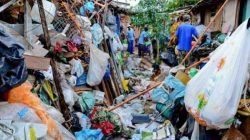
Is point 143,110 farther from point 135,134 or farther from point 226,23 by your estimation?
point 226,23

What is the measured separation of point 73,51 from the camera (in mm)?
5176

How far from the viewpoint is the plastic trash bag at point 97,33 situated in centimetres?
623

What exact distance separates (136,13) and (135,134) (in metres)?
8.49

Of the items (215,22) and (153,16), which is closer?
(215,22)

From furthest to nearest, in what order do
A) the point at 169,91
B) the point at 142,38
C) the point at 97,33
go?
the point at 142,38 < the point at 97,33 < the point at 169,91

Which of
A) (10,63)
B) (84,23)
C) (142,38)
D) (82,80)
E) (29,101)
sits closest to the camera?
(10,63)

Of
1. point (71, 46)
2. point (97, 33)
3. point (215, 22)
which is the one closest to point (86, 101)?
point (71, 46)

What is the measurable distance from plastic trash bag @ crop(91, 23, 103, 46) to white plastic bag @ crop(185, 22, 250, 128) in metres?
3.42

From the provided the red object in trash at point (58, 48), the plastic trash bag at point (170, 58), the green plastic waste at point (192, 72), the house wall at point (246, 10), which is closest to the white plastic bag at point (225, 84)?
the green plastic waste at point (192, 72)

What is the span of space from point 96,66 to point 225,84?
9.93 ft

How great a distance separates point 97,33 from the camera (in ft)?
20.8

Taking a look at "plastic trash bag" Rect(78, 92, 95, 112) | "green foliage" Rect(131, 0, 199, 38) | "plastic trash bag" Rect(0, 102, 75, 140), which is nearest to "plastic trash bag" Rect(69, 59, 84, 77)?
"plastic trash bag" Rect(78, 92, 95, 112)

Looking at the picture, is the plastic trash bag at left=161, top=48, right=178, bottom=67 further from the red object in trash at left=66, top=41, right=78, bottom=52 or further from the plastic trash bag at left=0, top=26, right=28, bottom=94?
the plastic trash bag at left=0, top=26, right=28, bottom=94

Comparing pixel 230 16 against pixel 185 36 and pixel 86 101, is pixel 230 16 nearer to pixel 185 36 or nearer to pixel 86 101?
pixel 185 36
